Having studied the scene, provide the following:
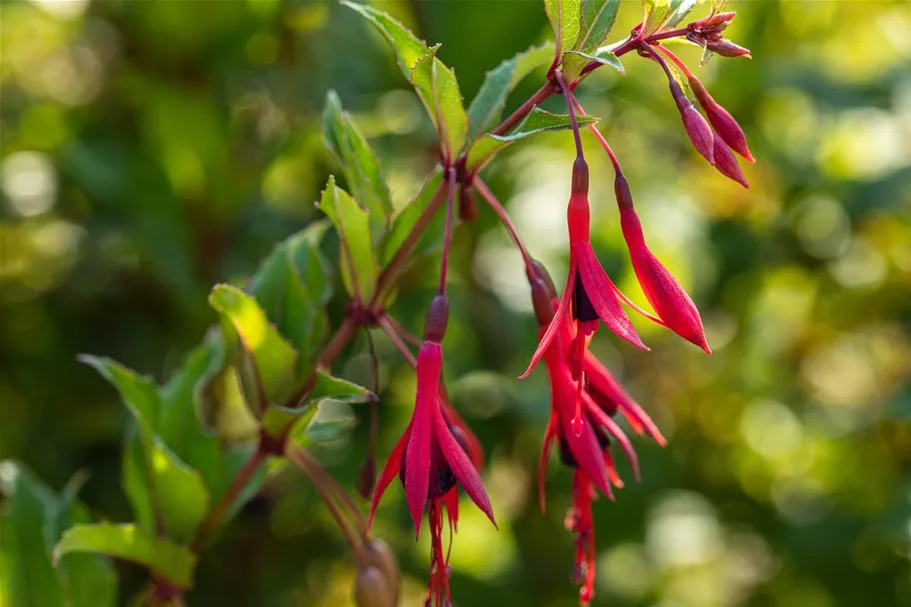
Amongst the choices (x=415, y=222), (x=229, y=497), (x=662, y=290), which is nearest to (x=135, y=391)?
(x=229, y=497)

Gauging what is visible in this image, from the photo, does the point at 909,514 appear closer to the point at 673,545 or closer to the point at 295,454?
the point at 673,545

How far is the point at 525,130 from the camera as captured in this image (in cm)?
73

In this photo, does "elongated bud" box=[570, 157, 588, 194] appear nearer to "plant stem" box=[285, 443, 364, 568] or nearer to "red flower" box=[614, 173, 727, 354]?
"red flower" box=[614, 173, 727, 354]

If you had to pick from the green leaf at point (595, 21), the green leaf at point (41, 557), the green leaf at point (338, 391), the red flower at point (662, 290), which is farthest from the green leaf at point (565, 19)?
the green leaf at point (41, 557)

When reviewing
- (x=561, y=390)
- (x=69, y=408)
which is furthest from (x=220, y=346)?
(x=69, y=408)

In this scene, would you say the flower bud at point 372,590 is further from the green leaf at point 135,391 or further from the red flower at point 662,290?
the red flower at point 662,290

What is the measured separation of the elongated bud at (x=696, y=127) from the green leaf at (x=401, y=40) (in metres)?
0.20

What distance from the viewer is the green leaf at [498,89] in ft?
2.63

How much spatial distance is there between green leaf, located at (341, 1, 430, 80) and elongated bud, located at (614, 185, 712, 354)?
209mm

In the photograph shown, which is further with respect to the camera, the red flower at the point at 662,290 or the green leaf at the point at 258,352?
the green leaf at the point at 258,352

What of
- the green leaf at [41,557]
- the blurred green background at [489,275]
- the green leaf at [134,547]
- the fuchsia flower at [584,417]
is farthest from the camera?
the blurred green background at [489,275]

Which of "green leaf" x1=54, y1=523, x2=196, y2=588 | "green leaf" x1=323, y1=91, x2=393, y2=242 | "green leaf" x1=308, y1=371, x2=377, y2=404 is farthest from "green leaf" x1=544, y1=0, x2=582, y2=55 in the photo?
"green leaf" x1=54, y1=523, x2=196, y2=588

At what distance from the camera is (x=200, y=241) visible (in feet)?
5.57

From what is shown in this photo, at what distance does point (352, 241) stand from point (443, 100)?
6.0 inches
